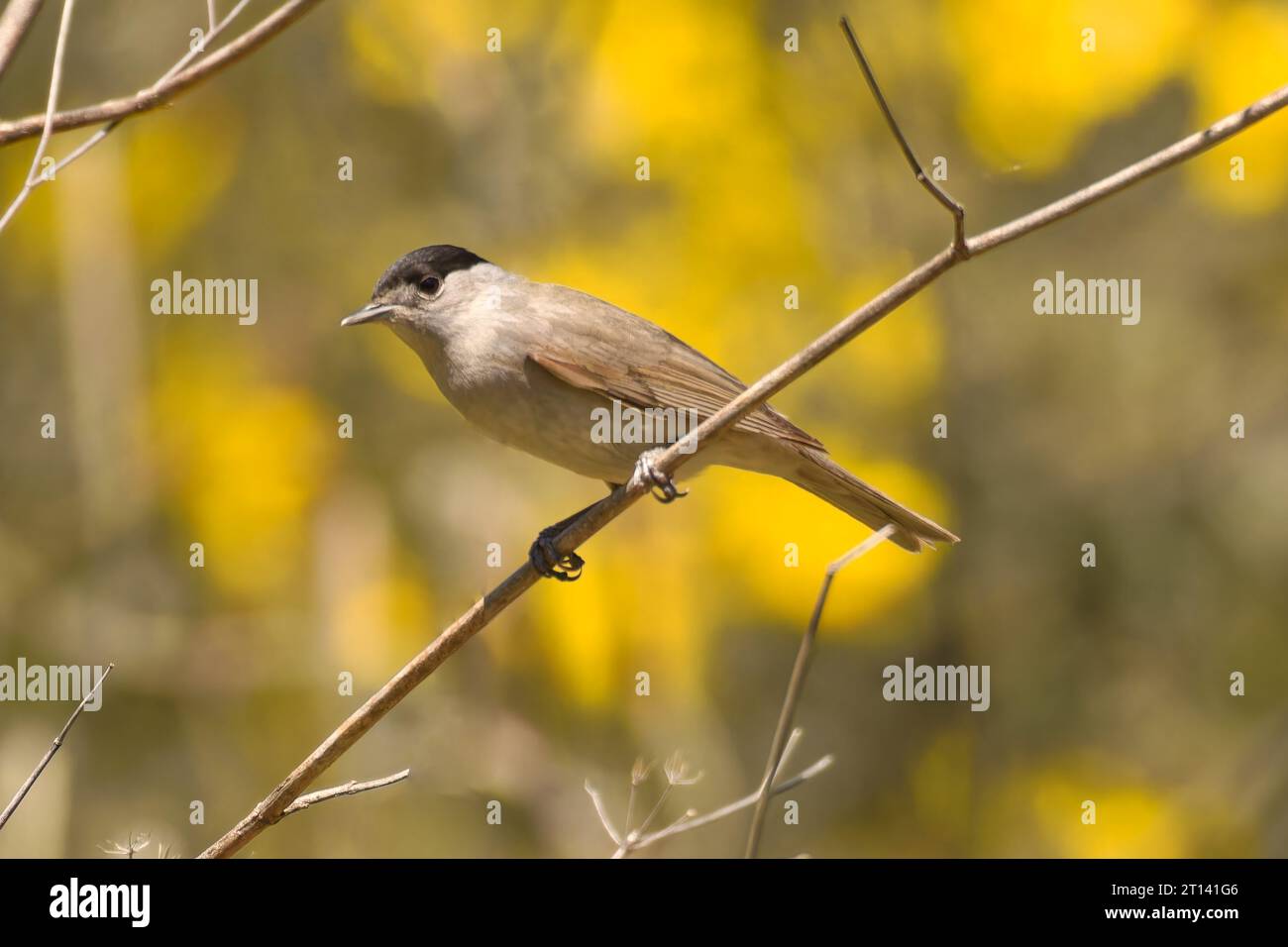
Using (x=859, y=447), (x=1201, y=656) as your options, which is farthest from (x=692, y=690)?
(x=1201, y=656)

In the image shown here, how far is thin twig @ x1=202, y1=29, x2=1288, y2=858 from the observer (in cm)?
221

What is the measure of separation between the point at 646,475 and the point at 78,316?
12.1 feet

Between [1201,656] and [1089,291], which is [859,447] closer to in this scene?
[1089,291]

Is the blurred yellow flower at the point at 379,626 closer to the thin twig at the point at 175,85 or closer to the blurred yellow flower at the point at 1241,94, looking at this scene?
the thin twig at the point at 175,85

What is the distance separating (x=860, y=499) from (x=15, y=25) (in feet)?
10.3

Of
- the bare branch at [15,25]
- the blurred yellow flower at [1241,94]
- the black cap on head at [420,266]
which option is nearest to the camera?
the bare branch at [15,25]

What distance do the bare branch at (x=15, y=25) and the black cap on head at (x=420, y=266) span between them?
94.4 inches

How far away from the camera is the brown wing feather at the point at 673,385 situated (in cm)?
457

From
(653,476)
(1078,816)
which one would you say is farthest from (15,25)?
(1078,816)

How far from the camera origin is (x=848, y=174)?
6.14 metres

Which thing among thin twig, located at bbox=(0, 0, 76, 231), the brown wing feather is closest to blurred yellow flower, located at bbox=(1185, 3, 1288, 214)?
the brown wing feather

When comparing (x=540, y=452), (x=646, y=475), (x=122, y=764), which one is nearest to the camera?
(x=646, y=475)

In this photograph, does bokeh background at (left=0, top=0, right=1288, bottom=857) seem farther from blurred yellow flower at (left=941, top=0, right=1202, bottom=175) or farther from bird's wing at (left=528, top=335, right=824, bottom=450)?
bird's wing at (left=528, top=335, right=824, bottom=450)

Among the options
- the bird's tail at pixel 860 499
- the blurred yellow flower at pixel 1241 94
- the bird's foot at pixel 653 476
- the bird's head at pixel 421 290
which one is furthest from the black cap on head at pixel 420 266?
the blurred yellow flower at pixel 1241 94
